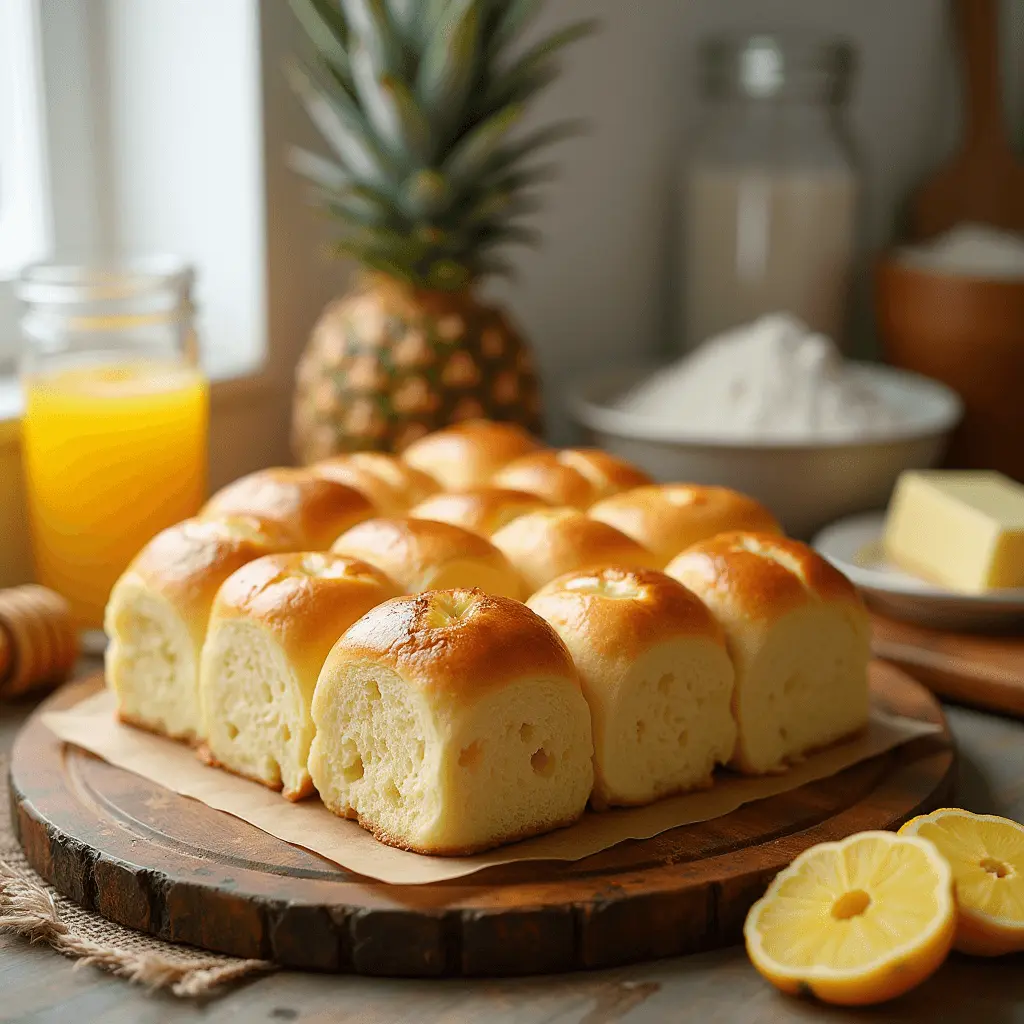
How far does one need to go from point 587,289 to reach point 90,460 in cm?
112

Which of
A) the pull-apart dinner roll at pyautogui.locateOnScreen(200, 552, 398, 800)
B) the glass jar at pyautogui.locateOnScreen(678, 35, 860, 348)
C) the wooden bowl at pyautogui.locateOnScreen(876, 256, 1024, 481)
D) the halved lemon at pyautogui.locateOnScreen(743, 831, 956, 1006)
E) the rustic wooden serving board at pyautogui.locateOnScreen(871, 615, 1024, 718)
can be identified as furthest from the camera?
the glass jar at pyautogui.locateOnScreen(678, 35, 860, 348)

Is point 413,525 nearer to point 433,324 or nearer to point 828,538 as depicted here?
point 433,324

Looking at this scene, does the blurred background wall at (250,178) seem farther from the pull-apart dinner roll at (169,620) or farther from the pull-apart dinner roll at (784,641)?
the pull-apart dinner roll at (784,641)

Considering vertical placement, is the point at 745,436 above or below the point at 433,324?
below

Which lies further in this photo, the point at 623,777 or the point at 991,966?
the point at 623,777

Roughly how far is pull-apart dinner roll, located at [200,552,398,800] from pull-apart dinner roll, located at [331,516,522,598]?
3cm

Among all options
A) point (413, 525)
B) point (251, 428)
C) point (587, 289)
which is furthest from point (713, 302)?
point (413, 525)

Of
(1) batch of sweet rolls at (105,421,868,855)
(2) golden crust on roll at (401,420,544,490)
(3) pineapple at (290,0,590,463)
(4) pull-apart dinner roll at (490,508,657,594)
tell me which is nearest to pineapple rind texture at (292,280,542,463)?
(3) pineapple at (290,0,590,463)

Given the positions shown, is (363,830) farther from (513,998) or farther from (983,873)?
(983,873)

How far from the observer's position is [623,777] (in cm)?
111

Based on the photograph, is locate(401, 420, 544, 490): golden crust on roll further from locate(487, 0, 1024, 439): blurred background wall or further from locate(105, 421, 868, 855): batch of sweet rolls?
locate(487, 0, 1024, 439): blurred background wall

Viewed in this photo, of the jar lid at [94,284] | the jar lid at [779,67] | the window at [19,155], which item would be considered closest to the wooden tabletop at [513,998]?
the jar lid at [94,284]

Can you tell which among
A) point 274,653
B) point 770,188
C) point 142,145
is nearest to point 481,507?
point 274,653

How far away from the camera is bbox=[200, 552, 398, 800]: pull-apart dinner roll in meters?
1.12
